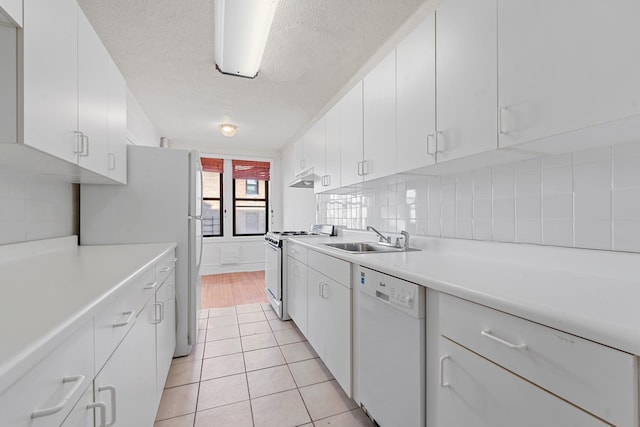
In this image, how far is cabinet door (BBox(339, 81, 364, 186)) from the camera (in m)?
2.00

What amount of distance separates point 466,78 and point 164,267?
1.88 metres

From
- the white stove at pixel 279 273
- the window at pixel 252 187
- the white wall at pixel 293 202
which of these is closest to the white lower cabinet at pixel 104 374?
the white stove at pixel 279 273

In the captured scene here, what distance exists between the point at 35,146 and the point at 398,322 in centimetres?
148

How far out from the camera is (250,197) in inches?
215

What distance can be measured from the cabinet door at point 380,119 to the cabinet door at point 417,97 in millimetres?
57

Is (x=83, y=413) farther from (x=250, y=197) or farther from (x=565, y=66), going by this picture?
(x=250, y=197)

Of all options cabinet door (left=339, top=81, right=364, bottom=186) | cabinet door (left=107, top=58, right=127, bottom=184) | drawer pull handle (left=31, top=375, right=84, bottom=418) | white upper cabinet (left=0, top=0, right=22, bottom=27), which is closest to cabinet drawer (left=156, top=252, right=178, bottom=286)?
cabinet door (left=107, top=58, right=127, bottom=184)

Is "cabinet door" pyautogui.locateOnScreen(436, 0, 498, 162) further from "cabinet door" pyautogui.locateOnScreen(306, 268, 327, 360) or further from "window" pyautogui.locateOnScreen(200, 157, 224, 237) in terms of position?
"window" pyautogui.locateOnScreen(200, 157, 224, 237)

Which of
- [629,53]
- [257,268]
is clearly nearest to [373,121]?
[629,53]

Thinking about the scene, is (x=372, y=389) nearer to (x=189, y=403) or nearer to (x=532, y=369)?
(x=532, y=369)

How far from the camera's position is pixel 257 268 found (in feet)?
17.4

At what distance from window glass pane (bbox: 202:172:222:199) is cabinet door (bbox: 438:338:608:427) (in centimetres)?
498

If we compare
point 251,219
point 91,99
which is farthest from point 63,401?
point 251,219

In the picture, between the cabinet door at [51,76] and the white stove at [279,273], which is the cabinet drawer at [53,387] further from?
the white stove at [279,273]
